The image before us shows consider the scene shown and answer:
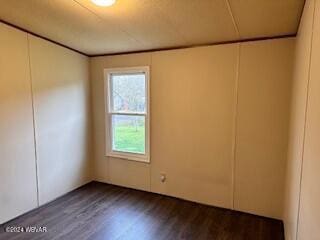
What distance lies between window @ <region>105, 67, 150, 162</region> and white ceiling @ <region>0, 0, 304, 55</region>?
641mm

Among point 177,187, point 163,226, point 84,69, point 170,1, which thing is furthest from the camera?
point 84,69

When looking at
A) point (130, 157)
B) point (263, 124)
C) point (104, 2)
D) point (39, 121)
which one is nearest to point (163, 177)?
point (130, 157)

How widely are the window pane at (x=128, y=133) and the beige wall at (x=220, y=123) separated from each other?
0.78 ft

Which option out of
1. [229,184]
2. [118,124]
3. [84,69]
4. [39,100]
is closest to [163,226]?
[229,184]

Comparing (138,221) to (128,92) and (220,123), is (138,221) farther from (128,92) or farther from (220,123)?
(128,92)

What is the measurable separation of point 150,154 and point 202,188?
0.96 m

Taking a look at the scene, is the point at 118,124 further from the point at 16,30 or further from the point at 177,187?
the point at 16,30

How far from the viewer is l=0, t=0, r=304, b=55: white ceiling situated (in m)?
2.19

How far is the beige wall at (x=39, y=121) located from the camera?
9.48 feet

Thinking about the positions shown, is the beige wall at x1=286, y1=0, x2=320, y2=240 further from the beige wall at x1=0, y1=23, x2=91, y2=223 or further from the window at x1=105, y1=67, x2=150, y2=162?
the beige wall at x1=0, y1=23, x2=91, y2=223

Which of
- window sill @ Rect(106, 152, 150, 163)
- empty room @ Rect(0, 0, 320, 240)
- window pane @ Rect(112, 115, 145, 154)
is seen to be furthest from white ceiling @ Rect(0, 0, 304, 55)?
window sill @ Rect(106, 152, 150, 163)

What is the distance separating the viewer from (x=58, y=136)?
3.62 meters

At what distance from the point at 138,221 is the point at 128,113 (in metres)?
1.71

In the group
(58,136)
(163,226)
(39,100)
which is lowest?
(163,226)
